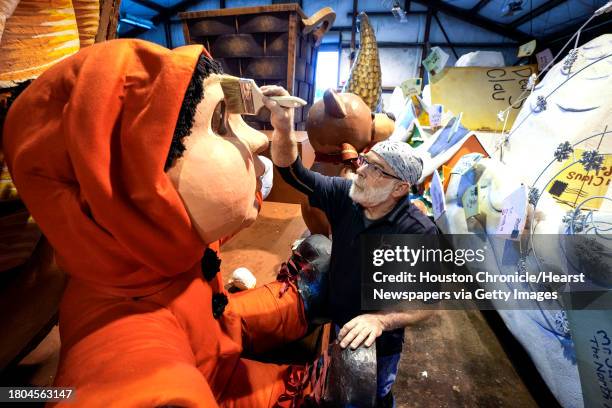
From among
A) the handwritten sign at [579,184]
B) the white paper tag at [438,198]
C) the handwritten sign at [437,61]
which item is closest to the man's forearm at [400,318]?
the handwritten sign at [579,184]

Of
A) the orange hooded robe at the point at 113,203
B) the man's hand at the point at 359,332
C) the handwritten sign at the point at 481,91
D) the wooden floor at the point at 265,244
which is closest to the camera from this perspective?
the orange hooded robe at the point at 113,203

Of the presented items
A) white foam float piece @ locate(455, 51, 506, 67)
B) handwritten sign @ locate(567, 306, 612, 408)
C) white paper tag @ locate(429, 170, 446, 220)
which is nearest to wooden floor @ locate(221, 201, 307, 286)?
white paper tag @ locate(429, 170, 446, 220)

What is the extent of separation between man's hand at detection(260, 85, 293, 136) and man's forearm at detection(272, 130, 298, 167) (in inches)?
0.8

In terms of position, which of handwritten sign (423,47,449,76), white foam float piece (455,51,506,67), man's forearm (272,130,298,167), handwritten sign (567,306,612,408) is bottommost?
handwritten sign (567,306,612,408)

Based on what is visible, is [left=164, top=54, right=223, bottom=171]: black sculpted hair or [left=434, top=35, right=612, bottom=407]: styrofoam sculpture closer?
[left=164, top=54, right=223, bottom=171]: black sculpted hair

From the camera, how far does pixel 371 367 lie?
2.07 feet

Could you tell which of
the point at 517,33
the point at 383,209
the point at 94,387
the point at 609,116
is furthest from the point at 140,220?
the point at 517,33

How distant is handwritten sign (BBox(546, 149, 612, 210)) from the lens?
92 cm

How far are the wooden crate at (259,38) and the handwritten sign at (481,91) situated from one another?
122cm

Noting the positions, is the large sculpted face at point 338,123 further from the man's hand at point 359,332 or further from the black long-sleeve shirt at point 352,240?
the man's hand at point 359,332

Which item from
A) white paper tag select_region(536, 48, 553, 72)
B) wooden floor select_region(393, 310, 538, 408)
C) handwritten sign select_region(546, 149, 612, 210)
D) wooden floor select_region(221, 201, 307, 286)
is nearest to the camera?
handwritten sign select_region(546, 149, 612, 210)

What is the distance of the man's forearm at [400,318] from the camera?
2.69ft

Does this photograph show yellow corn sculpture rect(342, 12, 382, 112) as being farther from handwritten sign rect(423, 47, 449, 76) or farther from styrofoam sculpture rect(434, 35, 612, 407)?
styrofoam sculpture rect(434, 35, 612, 407)

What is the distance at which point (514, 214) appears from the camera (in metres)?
0.97
